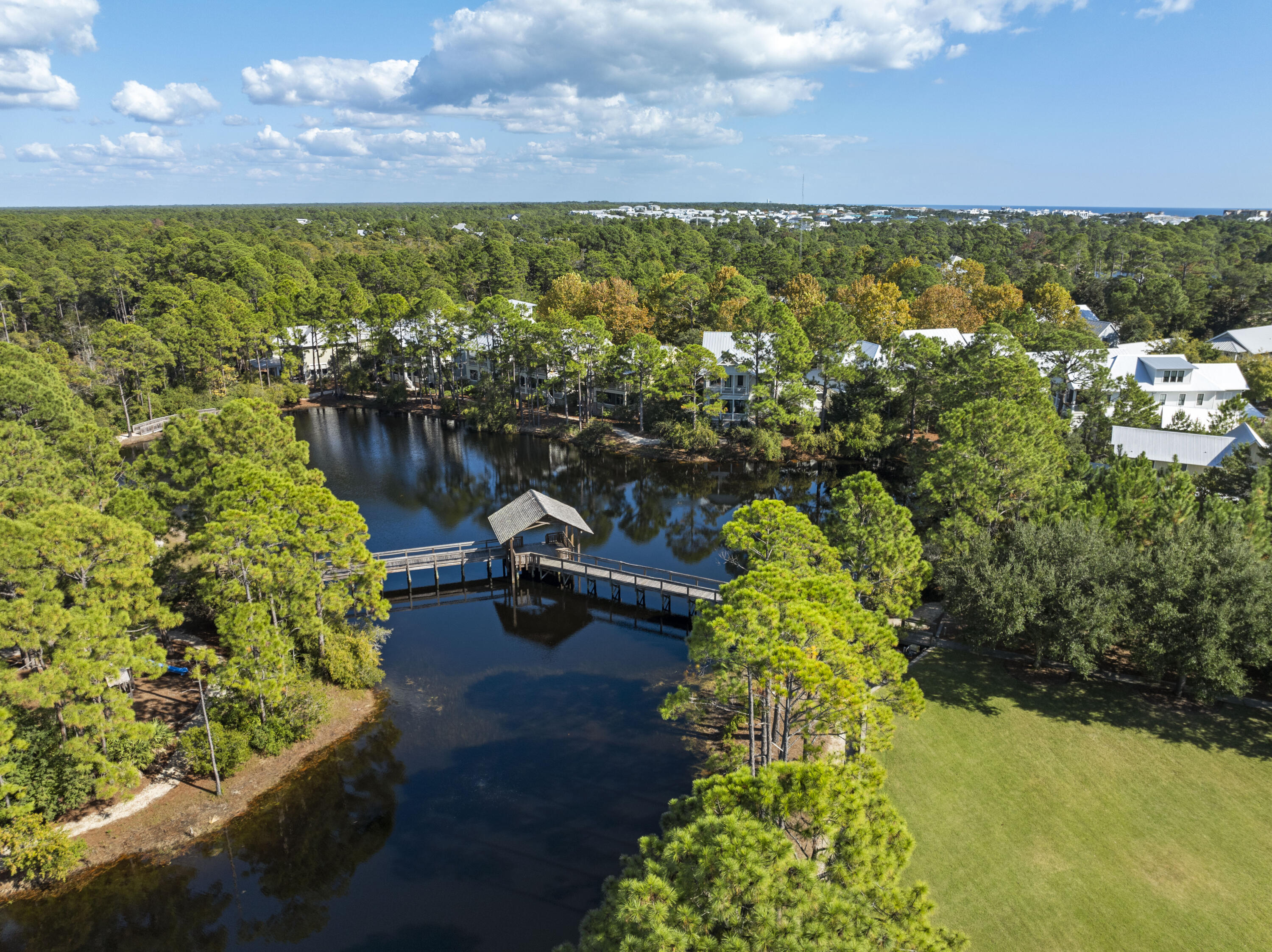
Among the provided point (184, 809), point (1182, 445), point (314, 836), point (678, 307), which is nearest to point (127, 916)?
point (184, 809)

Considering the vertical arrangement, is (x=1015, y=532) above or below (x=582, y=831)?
above

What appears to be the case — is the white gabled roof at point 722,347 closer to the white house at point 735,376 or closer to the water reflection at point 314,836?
the white house at point 735,376

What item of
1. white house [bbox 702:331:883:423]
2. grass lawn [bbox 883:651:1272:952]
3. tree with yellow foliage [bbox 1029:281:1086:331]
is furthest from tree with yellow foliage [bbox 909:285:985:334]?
grass lawn [bbox 883:651:1272:952]

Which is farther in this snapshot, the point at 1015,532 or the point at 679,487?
the point at 679,487

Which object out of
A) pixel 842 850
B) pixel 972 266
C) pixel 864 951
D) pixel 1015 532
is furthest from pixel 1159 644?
pixel 972 266

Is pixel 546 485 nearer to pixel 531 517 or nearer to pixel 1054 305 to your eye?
pixel 531 517

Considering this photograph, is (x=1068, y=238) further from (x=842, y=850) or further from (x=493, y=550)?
(x=842, y=850)

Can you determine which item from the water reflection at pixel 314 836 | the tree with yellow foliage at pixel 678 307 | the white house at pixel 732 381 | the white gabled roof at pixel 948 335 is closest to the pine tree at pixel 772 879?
the water reflection at pixel 314 836
